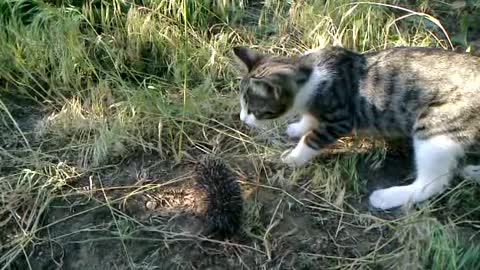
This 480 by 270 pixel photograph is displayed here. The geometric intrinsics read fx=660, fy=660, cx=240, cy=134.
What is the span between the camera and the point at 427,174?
2.95 meters

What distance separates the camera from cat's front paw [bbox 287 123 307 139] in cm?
Result: 336

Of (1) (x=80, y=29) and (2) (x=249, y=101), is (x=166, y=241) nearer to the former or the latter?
(2) (x=249, y=101)

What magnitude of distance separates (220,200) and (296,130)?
2.58 ft

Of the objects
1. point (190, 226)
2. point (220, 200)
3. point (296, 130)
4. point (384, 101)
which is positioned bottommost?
point (190, 226)

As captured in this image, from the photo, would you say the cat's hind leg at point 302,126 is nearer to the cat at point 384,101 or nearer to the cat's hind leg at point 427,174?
the cat at point 384,101

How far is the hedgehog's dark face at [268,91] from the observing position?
304cm

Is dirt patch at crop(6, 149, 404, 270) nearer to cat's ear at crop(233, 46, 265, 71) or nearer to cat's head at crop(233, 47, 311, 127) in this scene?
cat's head at crop(233, 47, 311, 127)

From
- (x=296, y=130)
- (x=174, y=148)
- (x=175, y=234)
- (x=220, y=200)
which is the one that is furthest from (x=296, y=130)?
(x=175, y=234)

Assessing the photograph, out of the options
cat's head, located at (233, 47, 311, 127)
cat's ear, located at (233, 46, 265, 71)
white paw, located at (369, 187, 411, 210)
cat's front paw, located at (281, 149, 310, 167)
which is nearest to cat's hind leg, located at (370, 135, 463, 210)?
white paw, located at (369, 187, 411, 210)

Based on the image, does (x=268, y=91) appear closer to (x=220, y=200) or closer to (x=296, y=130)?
(x=296, y=130)

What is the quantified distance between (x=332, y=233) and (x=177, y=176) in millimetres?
797

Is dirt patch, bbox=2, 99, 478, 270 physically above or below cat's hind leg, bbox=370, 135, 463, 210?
below

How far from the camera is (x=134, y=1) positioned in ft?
13.1

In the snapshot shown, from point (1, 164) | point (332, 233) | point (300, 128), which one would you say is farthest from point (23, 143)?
point (332, 233)
